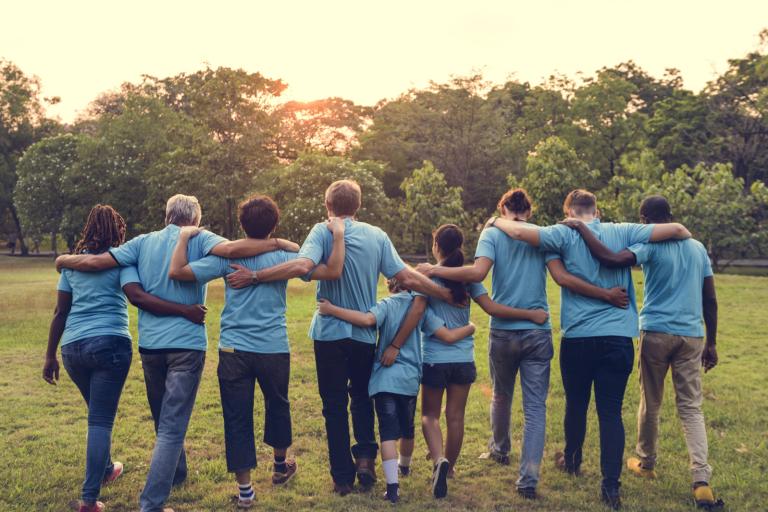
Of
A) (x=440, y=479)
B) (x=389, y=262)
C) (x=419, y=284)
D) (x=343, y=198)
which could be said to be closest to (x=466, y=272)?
(x=419, y=284)

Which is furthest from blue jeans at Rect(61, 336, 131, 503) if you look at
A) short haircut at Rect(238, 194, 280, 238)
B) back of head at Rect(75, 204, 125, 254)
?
short haircut at Rect(238, 194, 280, 238)

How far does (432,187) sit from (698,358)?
3199cm

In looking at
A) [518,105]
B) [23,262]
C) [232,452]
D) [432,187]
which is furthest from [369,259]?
[518,105]

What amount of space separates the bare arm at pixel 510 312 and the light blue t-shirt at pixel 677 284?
2.82ft

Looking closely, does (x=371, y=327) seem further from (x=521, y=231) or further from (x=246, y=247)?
(x=521, y=231)

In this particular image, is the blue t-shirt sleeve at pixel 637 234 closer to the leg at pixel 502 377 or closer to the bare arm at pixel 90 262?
the leg at pixel 502 377

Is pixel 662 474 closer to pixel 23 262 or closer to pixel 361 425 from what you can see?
pixel 361 425

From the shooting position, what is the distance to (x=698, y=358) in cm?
526

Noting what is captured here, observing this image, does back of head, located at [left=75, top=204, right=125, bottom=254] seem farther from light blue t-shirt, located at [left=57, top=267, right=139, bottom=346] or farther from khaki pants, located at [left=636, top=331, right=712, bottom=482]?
khaki pants, located at [left=636, top=331, right=712, bottom=482]

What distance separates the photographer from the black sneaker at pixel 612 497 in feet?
16.0

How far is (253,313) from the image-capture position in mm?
4883

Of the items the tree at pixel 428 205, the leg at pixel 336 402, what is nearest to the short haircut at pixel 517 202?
the leg at pixel 336 402

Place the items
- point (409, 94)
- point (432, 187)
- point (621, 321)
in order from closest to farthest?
1. point (621, 321)
2. point (432, 187)
3. point (409, 94)

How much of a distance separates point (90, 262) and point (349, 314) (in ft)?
6.03
